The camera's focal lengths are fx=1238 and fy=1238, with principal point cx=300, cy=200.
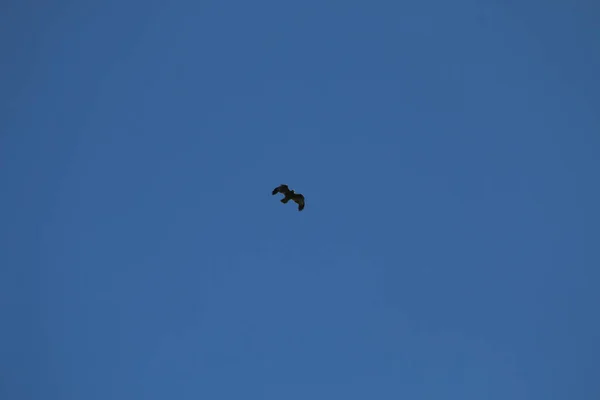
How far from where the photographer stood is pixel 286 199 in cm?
5566
